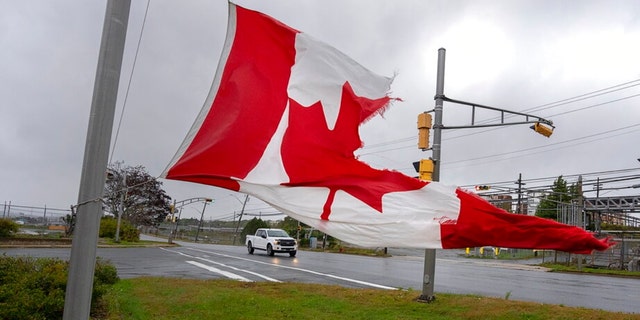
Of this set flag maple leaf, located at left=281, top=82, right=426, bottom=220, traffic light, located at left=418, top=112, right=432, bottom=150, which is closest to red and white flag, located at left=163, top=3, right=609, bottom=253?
flag maple leaf, located at left=281, top=82, right=426, bottom=220

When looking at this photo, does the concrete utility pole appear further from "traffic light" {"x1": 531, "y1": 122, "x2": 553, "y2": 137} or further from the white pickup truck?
the white pickup truck

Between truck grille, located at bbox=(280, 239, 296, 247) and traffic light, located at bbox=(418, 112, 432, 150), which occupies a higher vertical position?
traffic light, located at bbox=(418, 112, 432, 150)

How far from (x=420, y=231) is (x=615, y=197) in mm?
34734

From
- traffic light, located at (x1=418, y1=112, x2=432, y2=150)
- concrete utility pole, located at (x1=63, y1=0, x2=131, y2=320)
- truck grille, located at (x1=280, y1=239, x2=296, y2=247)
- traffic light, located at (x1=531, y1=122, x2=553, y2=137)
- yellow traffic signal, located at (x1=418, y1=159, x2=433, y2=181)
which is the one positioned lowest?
truck grille, located at (x1=280, y1=239, x2=296, y2=247)

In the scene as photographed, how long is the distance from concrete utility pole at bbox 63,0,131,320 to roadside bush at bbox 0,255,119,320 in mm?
3092

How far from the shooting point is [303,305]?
926 cm

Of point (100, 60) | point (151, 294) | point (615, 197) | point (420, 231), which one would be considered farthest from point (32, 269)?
point (615, 197)

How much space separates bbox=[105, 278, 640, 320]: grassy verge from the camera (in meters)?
8.35

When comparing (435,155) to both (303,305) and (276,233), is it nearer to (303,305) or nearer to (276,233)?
(303,305)

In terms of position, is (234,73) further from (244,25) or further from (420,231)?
(420,231)

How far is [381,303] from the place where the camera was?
382 inches

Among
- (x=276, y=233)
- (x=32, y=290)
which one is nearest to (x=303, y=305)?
(x=32, y=290)

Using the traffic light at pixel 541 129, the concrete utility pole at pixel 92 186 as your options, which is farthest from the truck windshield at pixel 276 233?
the concrete utility pole at pixel 92 186

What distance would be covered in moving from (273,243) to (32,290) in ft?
87.1
